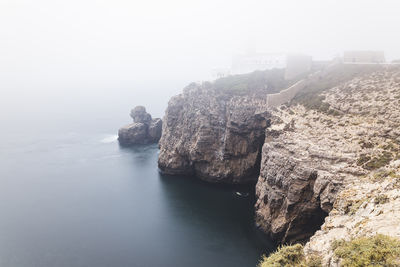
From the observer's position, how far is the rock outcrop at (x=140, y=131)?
99.9 meters

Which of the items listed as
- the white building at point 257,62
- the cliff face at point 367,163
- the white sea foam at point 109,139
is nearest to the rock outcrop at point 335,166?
the cliff face at point 367,163

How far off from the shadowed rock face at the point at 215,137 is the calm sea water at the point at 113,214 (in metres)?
3.51

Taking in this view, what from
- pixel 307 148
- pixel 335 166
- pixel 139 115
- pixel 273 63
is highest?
pixel 273 63

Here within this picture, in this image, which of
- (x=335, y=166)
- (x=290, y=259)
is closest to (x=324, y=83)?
(x=335, y=166)

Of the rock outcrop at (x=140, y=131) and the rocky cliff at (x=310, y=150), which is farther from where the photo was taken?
the rock outcrop at (x=140, y=131)

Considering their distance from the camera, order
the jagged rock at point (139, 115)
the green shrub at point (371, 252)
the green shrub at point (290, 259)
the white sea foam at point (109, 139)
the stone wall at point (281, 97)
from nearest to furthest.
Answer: the green shrub at point (371, 252), the green shrub at point (290, 259), the stone wall at point (281, 97), the white sea foam at point (109, 139), the jagged rock at point (139, 115)

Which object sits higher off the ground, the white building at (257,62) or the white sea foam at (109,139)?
the white building at (257,62)

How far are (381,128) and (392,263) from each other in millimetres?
27338

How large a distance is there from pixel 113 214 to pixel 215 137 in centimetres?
2773

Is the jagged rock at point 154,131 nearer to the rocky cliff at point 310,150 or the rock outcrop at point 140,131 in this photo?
the rock outcrop at point 140,131

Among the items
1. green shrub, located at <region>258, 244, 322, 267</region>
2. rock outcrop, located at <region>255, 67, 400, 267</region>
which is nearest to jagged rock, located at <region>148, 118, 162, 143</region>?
rock outcrop, located at <region>255, 67, 400, 267</region>

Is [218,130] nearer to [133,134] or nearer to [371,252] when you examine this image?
[133,134]

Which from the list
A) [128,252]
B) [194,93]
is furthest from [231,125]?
[128,252]

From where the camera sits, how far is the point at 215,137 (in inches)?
2662
